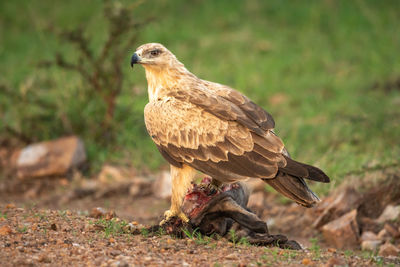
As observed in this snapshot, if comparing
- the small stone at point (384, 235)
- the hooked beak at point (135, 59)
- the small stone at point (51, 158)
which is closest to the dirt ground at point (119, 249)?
the small stone at point (384, 235)

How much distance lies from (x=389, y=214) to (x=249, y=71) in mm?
5571

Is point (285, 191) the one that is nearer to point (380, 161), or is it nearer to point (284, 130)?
point (380, 161)

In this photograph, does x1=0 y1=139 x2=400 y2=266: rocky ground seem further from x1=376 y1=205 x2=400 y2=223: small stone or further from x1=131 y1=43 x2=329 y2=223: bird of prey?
x1=131 y1=43 x2=329 y2=223: bird of prey

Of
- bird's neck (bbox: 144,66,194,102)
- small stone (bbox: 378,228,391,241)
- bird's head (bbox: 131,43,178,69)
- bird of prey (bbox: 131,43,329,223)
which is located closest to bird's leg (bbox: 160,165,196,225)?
bird of prey (bbox: 131,43,329,223)

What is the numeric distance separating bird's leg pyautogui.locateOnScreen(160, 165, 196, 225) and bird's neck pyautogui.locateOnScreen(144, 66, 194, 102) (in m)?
0.80

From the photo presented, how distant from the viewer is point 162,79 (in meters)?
5.70

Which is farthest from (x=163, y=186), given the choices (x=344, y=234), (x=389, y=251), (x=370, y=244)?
(x=389, y=251)

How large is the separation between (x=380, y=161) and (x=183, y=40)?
6.69 m

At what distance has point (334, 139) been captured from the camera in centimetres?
854

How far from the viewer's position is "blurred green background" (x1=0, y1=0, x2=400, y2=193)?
859 cm


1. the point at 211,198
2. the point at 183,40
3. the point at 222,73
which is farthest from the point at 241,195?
the point at 183,40

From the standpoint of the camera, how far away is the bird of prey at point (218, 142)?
4789mm

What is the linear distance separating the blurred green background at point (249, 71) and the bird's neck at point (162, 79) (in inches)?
84.6

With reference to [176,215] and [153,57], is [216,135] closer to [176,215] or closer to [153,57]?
[176,215]
